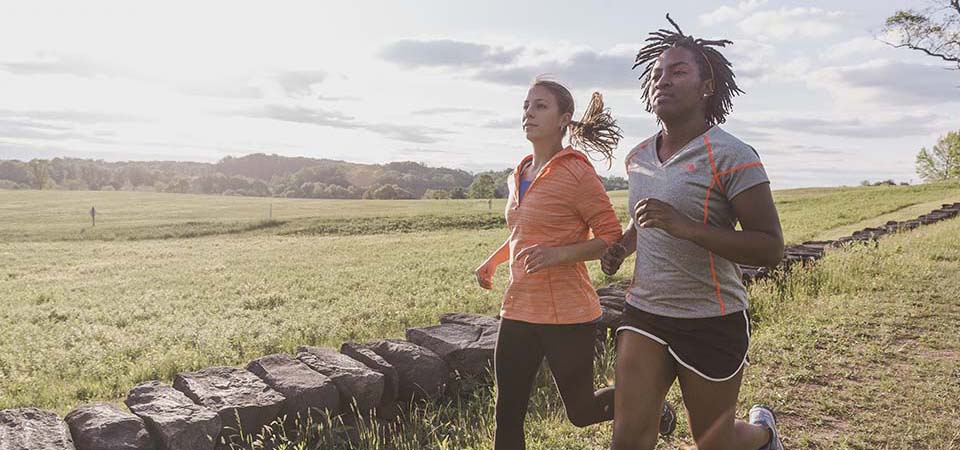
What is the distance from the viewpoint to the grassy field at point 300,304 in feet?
23.6

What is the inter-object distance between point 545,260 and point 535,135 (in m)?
0.76

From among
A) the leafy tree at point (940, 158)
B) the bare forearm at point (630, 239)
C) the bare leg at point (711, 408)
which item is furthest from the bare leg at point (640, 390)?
the leafy tree at point (940, 158)

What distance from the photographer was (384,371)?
5844 millimetres

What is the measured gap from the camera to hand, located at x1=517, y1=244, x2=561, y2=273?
3.91 m

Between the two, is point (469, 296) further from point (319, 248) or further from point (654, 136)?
point (319, 248)

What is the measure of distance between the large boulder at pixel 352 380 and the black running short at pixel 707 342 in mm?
2782

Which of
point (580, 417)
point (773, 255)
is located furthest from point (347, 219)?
point (773, 255)

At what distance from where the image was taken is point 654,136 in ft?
12.1

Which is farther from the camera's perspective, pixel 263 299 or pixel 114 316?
pixel 263 299

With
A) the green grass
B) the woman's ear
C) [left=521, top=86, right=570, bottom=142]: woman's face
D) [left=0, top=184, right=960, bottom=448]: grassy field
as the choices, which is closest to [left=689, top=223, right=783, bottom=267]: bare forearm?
the woman's ear

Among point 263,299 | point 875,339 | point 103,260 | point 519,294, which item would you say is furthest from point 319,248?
point 519,294

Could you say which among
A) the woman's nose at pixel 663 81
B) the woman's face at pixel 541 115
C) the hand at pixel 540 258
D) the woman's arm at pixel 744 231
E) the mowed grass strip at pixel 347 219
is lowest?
the mowed grass strip at pixel 347 219

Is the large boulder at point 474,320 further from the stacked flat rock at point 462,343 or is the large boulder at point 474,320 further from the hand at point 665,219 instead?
the hand at point 665,219

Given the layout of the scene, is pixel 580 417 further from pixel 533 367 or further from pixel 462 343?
pixel 462 343
